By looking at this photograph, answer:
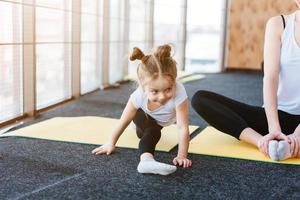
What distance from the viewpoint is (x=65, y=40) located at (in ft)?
9.89

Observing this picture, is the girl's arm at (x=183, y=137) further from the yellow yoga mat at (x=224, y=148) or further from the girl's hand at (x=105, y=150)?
the girl's hand at (x=105, y=150)

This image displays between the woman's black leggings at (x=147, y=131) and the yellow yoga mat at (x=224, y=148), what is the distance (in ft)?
0.56

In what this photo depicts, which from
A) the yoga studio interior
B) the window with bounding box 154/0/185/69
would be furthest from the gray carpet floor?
the window with bounding box 154/0/185/69

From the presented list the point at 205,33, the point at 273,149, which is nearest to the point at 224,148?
the point at 273,149

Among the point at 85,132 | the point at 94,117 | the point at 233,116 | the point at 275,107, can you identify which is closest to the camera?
the point at 275,107

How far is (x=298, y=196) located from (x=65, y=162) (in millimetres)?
801

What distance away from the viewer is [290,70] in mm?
1696

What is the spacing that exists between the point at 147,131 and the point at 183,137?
172 mm

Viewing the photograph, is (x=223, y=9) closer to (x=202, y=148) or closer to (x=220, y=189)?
(x=202, y=148)

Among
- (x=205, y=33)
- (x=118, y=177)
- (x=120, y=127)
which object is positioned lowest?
(x=118, y=177)

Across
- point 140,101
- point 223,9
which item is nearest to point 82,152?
point 140,101

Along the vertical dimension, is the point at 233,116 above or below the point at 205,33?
below

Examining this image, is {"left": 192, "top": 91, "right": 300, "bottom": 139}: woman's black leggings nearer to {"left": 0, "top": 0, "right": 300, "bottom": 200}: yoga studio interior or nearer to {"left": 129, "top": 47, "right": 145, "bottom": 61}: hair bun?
{"left": 0, "top": 0, "right": 300, "bottom": 200}: yoga studio interior

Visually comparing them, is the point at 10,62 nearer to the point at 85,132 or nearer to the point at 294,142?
the point at 85,132
